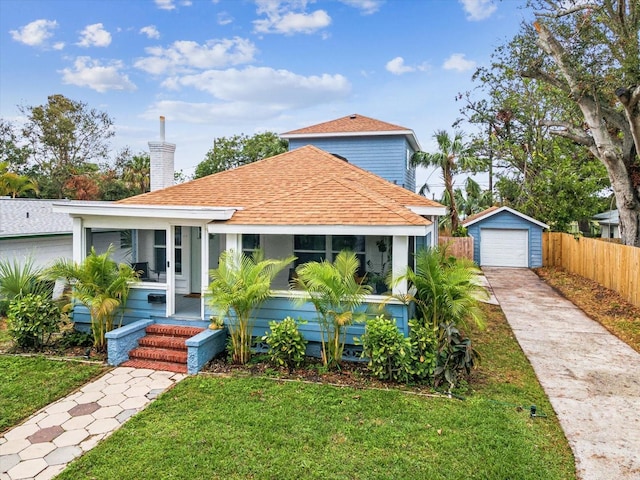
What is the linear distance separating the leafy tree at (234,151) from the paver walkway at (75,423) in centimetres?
2281

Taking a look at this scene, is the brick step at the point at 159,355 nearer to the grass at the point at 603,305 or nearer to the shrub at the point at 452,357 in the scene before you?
the shrub at the point at 452,357

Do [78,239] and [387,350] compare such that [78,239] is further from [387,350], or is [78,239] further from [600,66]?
[600,66]

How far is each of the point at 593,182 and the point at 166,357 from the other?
21.8 m

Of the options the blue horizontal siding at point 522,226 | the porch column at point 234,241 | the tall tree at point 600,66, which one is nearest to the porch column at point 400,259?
the porch column at point 234,241

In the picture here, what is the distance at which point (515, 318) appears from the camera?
1075 cm

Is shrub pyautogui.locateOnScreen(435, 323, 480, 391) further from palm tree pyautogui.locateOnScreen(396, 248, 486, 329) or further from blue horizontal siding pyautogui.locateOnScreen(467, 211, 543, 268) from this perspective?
blue horizontal siding pyautogui.locateOnScreen(467, 211, 543, 268)

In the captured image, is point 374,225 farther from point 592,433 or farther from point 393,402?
point 592,433

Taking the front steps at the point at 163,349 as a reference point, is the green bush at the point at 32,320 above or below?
above

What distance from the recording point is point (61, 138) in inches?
1094

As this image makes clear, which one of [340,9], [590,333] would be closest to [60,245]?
[340,9]

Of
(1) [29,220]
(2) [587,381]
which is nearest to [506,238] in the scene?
(2) [587,381]

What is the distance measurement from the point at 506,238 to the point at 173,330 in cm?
1822

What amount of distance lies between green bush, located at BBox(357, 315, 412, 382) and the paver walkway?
3072mm

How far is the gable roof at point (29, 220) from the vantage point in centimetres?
1213
